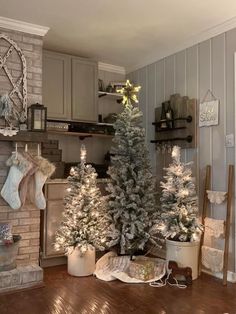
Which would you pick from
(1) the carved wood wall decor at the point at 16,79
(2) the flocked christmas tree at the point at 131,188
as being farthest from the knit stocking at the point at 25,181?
(2) the flocked christmas tree at the point at 131,188

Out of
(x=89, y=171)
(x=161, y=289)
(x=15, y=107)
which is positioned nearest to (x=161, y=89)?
(x=89, y=171)

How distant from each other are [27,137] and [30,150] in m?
0.20

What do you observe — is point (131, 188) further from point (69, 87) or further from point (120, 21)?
point (120, 21)

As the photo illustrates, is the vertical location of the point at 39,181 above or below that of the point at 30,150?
below

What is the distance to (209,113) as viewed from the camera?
3695 mm

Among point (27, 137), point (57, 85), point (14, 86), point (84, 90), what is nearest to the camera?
point (27, 137)

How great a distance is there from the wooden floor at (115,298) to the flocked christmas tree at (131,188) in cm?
57

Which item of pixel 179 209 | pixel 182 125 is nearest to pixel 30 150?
pixel 179 209

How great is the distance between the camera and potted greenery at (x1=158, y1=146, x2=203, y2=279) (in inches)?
134

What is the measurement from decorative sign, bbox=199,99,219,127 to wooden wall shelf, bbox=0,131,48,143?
1.78m

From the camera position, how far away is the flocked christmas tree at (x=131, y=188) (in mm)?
3650

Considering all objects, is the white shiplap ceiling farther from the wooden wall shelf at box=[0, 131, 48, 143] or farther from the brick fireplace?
the wooden wall shelf at box=[0, 131, 48, 143]

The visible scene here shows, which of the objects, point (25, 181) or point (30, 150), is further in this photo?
point (30, 150)

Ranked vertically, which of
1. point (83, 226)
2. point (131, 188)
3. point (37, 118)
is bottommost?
point (83, 226)
